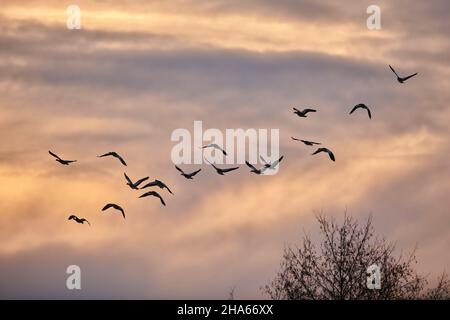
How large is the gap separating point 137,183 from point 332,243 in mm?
Answer: 18281

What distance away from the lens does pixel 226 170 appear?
45406mm
